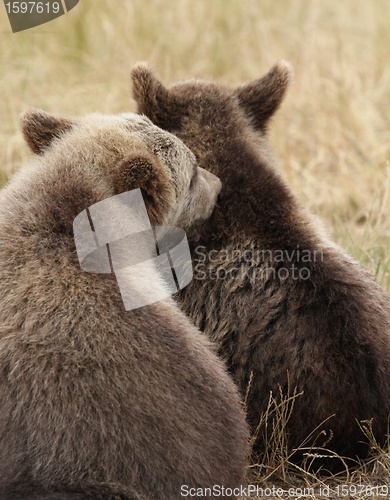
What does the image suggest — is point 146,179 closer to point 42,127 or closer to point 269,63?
point 42,127

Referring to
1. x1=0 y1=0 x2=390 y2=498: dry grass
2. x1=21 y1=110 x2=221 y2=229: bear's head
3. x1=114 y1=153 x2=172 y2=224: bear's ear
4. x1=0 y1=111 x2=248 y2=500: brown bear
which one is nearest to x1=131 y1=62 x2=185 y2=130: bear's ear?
x1=21 y1=110 x2=221 y2=229: bear's head

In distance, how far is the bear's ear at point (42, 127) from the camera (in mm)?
4512

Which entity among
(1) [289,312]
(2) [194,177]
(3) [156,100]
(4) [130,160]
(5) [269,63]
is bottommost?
(1) [289,312]

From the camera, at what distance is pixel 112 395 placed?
336cm

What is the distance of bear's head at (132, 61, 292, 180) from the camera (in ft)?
15.4

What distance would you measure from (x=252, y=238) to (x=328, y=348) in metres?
0.66

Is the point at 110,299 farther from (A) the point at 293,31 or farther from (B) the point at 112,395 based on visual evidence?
(A) the point at 293,31

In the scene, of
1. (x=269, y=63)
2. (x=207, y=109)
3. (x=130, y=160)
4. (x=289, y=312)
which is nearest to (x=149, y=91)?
(x=207, y=109)

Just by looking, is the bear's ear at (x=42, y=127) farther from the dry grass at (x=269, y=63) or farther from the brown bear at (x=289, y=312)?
the dry grass at (x=269, y=63)

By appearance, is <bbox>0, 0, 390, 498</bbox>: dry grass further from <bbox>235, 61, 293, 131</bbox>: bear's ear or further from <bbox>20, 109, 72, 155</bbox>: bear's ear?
<bbox>20, 109, 72, 155</bbox>: bear's ear

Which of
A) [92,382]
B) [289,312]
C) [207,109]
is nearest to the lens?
[92,382]

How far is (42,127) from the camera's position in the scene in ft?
14.9

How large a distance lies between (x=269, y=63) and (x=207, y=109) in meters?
4.44

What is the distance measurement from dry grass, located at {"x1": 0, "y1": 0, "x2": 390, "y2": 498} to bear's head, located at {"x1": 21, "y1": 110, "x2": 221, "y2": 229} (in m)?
2.09
